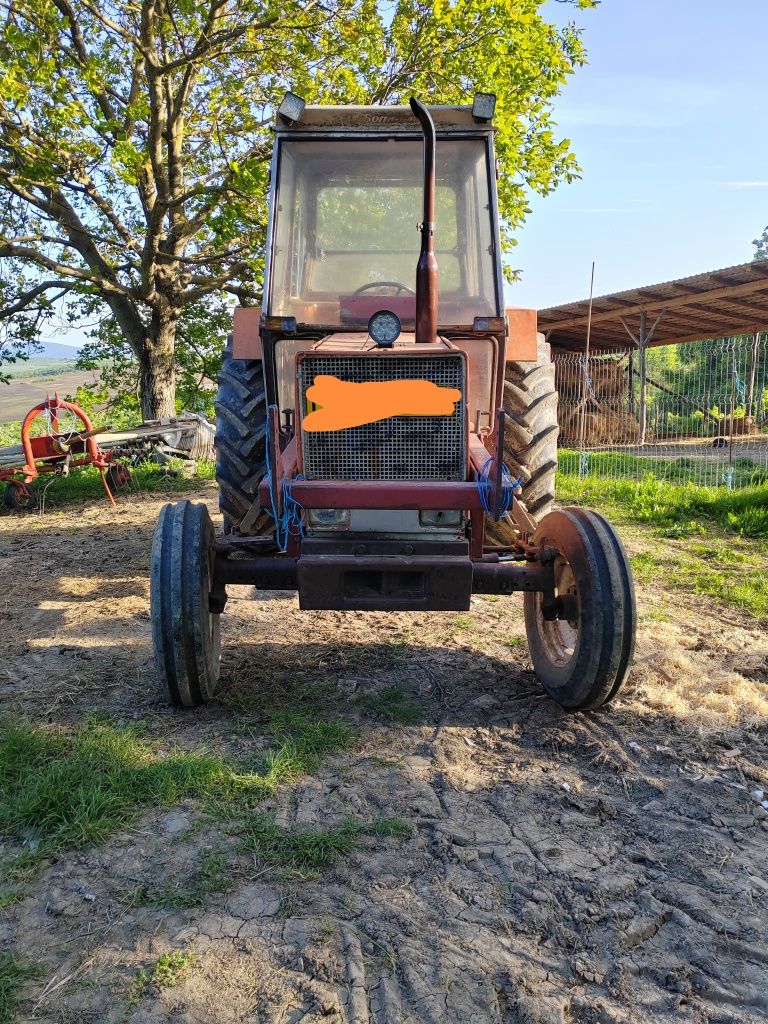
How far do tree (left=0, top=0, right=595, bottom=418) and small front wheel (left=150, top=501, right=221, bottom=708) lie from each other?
6.97 meters

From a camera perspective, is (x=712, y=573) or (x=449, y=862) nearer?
(x=449, y=862)

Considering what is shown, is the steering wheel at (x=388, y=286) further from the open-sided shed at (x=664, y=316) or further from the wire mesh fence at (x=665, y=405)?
the wire mesh fence at (x=665, y=405)

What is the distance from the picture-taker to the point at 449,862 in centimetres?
268

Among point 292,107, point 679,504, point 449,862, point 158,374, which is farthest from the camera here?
point 158,374

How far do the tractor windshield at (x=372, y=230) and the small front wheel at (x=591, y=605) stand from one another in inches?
52.8

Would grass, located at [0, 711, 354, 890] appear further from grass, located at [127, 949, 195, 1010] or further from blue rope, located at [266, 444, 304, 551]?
blue rope, located at [266, 444, 304, 551]

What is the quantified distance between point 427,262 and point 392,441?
85 cm

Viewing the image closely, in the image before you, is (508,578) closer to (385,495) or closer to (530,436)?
(385,495)

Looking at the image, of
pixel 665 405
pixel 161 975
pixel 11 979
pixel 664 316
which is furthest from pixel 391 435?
pixel 665 405

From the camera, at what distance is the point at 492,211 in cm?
454

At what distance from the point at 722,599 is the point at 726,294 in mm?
10859

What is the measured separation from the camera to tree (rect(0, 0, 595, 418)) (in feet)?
32.6

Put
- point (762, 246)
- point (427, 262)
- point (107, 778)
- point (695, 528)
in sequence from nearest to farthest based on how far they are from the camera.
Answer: point (107, 778) < point (427, 262) < point (695, 528) < point (762, 246)

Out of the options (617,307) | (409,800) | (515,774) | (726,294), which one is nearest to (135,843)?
(409,800)
